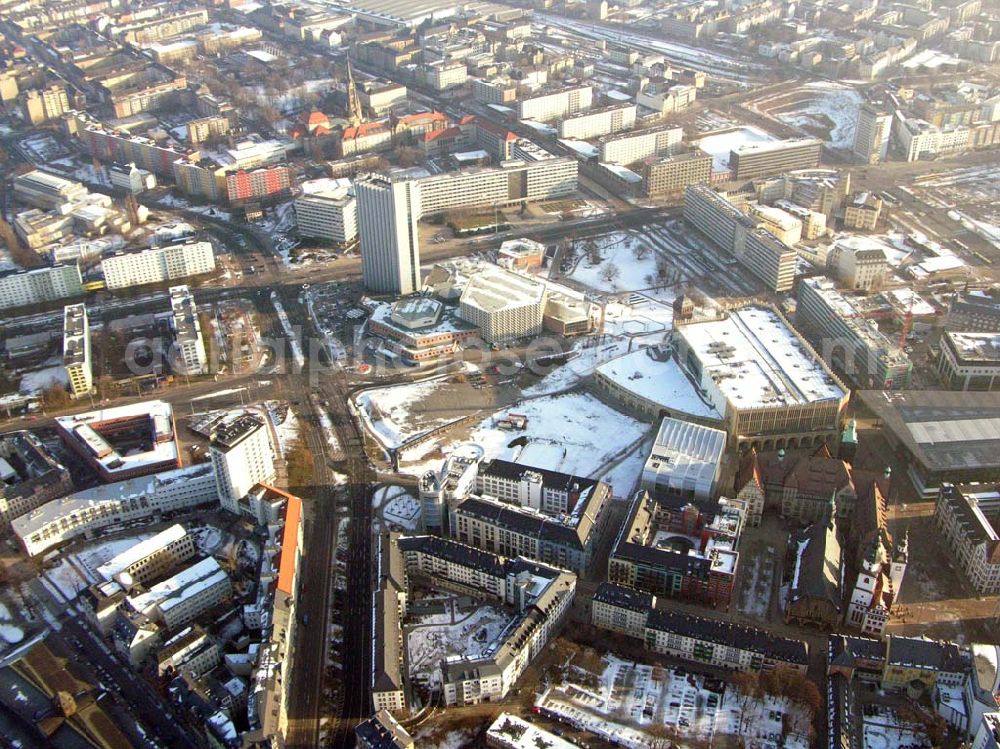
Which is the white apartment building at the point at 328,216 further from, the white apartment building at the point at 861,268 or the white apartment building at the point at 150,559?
the white apartment building at the point at 861,268

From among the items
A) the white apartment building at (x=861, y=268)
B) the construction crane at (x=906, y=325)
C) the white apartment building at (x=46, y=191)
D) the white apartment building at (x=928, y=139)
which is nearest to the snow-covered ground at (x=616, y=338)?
the white apartment building at (x=861, y=268)

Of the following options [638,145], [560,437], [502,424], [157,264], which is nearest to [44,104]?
[157,264]

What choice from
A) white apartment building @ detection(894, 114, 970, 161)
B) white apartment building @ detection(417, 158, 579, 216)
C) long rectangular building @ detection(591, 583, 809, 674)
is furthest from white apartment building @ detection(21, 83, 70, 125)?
long rectangular building @ detection(591, 583, 809, 674)

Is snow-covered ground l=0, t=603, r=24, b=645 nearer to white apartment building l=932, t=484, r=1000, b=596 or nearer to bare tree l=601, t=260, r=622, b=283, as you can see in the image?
white apartment building l=932, t=484, r=1000, b=596

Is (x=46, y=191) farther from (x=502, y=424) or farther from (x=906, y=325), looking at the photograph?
(x=906, y=325)

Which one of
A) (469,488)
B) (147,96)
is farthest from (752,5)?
(469,488)

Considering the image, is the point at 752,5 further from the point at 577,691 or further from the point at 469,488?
the point at 577,691
